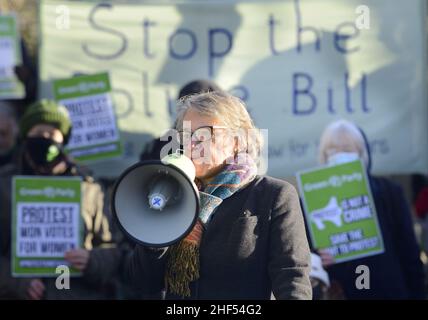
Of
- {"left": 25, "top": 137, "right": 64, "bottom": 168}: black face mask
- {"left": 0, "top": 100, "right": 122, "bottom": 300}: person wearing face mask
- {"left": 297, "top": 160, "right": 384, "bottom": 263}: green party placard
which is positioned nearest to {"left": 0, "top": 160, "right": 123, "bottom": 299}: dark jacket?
{"left": 0, "top": 100, "right": 122, "bottom": 300}: person wearing face mask

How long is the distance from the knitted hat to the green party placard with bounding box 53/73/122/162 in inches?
20.0

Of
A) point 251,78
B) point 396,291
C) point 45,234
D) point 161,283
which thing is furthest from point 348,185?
point 161,283

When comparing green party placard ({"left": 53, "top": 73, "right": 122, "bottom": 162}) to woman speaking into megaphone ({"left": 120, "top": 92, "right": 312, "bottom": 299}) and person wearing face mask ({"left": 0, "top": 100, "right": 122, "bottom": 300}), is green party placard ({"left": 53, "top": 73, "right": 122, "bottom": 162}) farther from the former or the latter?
woman speaking into megaphone ({"left": 120, "top": 92, "right": 312, "bottom": 299})

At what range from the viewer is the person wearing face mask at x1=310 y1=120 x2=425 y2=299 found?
4.96 meters

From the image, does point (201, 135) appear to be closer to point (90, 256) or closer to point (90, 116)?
point (90, 256)

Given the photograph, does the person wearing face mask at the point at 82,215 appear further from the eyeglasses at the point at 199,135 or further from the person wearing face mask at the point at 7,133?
the eyeglasses at the point at 199,135

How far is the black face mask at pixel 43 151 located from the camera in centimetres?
516

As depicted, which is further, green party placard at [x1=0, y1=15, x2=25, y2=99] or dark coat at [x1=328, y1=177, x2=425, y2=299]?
green party placard at [x1=0, y1=15, x2=25, y2=99]

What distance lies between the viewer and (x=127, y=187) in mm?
3041

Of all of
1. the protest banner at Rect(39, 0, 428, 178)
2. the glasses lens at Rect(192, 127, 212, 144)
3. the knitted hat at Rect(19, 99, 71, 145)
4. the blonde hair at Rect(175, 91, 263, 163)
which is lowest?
the glasses lens at Rect(192, 127, 212, 144)

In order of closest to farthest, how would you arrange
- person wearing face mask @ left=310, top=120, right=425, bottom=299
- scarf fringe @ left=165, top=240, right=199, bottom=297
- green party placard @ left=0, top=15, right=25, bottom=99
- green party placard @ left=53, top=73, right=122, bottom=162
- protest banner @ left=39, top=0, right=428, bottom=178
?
scarf fringe @ left=165, top=240, right=199, bottom=297 < person wearing face mask @ left=310, top=120, right=425, bottom=299 < green party placard @ left=53, top=73, right=122, bottom=162 < protest banner @ left=39, top=0, right=428, bottom=178 < green party placard @ left=0, top=15, right=25, bottom=99

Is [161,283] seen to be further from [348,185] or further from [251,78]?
[251,78]

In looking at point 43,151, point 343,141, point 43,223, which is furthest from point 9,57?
point 343,141

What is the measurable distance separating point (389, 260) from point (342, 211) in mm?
352
